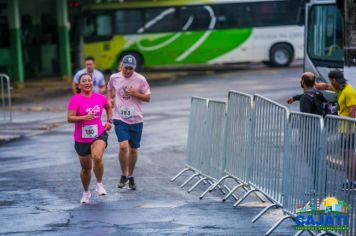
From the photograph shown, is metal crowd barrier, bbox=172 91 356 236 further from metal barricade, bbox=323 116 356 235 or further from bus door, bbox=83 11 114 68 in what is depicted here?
bus door, bbox=83 11 114 68

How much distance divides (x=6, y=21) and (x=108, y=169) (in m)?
23.1

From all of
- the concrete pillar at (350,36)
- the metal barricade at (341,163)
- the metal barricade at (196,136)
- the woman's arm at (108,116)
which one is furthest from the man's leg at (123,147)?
the metal barricade at (341,163)

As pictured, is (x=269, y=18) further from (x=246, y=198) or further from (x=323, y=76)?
(x=246, y=198)

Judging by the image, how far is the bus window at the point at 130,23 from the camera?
3678 centimetres

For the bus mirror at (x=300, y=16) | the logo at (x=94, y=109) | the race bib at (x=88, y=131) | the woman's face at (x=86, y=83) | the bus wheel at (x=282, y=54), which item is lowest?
the bus wheel at (x=282, y=54)

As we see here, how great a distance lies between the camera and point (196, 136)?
12.4 metres

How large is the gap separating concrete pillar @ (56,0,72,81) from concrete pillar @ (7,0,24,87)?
100 inches

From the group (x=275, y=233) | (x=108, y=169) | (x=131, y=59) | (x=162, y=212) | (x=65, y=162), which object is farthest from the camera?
(x=65, y=162)

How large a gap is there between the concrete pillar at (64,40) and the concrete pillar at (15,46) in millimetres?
2542

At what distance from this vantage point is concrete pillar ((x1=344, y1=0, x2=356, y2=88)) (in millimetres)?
11938

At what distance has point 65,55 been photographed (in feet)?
119

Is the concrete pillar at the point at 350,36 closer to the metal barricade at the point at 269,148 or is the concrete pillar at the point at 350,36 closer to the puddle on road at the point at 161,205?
the metal barricade at the point at 269,148

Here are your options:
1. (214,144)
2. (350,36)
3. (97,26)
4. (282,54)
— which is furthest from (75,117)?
(282,54)

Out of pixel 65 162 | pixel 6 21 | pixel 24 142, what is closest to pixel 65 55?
pixel 6 21
